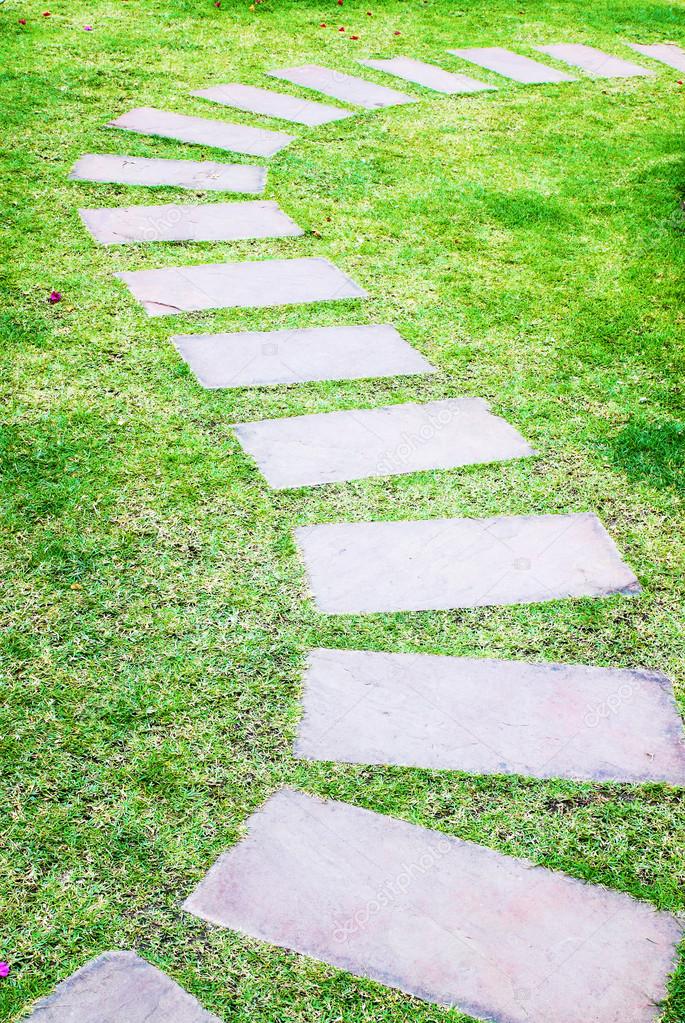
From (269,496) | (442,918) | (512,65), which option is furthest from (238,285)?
(512,65)

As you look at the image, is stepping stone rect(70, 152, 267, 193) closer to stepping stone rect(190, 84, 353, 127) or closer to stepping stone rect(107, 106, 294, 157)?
stepping stone rect(107, 106, 294, 157)

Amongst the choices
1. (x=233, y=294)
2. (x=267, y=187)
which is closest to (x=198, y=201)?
(x=267, y=187)

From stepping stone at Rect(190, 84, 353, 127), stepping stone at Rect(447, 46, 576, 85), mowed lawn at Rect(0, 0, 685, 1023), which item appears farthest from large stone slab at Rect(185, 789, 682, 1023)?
stepping stone at Rect(447, 46, 576, 85)

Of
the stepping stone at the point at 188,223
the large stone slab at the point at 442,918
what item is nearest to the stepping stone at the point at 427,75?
the stepping stone at the point at 188,223

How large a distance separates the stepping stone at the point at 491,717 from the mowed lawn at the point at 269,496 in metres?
0.06

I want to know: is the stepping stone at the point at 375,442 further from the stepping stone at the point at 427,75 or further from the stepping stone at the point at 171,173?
the stepping stone at the point at 427,75

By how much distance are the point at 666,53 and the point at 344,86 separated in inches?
137

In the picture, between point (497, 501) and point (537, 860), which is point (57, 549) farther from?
point (537, 860)

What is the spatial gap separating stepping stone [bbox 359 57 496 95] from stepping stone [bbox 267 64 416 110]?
0.37m

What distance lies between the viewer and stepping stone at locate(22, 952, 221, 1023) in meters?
2.05

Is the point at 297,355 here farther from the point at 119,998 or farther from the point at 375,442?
the point at 119,998

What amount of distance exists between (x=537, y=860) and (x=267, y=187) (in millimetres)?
4539

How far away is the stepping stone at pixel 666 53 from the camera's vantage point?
8.69 meters

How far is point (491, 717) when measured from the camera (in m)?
2.73
